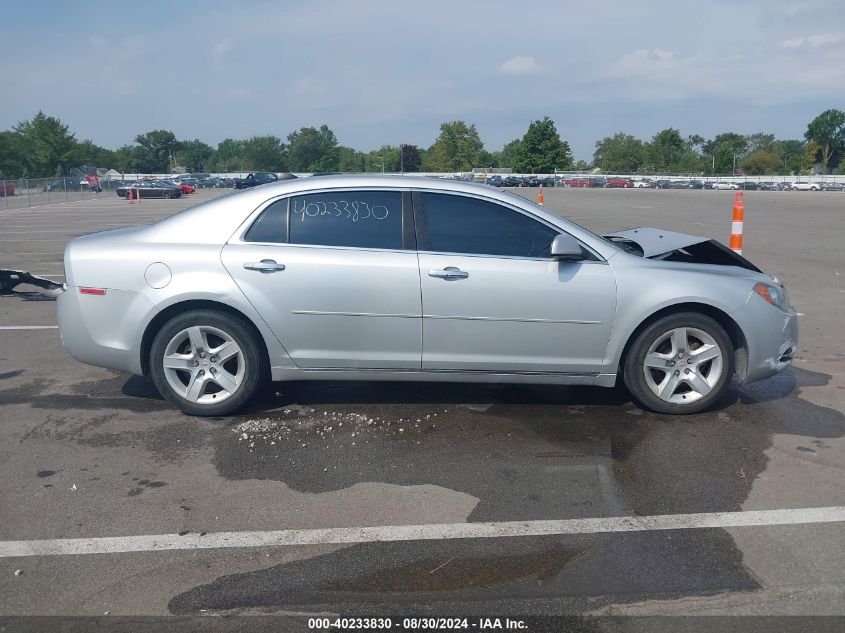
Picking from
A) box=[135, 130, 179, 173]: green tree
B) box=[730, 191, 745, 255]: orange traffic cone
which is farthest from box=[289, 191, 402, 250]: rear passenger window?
box=[135, 130, 179, 173]: green tree

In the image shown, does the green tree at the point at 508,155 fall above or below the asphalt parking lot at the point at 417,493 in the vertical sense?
above

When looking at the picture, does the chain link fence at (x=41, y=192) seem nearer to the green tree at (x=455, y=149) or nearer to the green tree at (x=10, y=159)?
the green tree at (x=10, y=159)

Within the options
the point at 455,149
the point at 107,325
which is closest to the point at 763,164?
the point at 455,149

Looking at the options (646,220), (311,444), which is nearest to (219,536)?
(311,444)

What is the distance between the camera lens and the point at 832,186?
69.0 m

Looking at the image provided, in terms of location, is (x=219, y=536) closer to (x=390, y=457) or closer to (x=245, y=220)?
(x=390, y=457)

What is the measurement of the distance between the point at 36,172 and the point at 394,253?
245 ft

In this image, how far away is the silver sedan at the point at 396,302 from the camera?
503 cm

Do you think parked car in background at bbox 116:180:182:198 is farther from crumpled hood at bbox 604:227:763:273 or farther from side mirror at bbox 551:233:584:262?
side mirror at bbox 551:233:584:262

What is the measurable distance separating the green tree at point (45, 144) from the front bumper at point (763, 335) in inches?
2959

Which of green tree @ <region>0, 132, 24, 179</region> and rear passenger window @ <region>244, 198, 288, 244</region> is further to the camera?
green tree @ <region>0, 132, 24, 179</region>

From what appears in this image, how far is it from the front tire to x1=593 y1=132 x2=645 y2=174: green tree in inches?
4173

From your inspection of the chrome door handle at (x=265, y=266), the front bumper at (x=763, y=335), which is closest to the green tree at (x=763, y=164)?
the front bumper at (x=763, y=335)

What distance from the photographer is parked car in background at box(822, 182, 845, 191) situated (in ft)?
223
